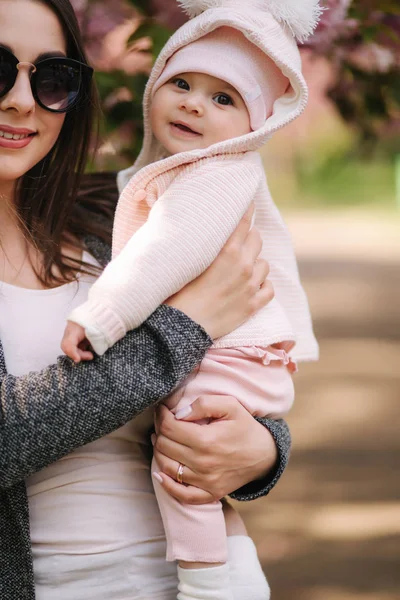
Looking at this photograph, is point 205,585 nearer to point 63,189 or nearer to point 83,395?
point 83,395

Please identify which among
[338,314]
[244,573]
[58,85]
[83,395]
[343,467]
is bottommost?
[338,314]

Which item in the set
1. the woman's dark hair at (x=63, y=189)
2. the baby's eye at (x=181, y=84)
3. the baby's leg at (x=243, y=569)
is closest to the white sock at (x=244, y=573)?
the baby's leg at (x=243, y=569)

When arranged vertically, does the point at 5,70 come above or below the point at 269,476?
above

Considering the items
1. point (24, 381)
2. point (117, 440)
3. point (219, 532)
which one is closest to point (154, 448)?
point (117, 440)

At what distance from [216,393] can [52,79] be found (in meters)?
0.76

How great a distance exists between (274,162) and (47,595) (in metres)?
11.8

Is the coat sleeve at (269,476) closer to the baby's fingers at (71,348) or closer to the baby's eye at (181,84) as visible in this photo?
the baby's fingers at (71,348)

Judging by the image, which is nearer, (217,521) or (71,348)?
(71,348)

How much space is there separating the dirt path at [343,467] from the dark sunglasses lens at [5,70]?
285 cm

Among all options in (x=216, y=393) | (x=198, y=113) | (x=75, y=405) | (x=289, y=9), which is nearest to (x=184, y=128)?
(x=198, y=113)

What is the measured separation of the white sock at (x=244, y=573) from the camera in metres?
1.99

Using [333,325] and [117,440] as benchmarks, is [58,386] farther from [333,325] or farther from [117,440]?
[333,325]

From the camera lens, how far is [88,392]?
1.78 m

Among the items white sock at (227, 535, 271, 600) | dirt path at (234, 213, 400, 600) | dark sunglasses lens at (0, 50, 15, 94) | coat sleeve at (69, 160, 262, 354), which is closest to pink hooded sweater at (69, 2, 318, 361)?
coat sleeve at (69, 160, 262, 354)
